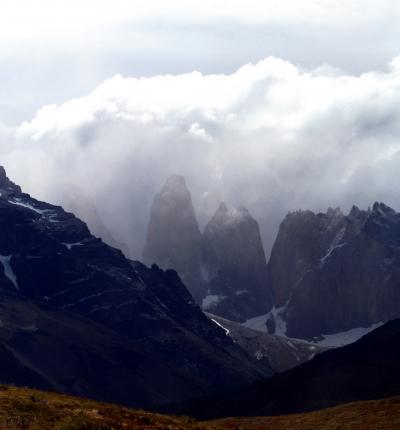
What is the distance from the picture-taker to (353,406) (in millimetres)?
100875

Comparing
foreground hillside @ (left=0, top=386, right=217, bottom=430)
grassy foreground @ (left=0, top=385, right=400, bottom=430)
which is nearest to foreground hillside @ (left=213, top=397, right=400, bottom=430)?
grassy foreground @ (left=0, top=385, right=400, bottom=430)

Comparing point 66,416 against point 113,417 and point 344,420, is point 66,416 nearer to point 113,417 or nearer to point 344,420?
point 113,417

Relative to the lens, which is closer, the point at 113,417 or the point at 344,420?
the point at 113,417

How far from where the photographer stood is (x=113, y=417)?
71062mm

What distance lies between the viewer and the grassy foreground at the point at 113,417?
64625 millimetres

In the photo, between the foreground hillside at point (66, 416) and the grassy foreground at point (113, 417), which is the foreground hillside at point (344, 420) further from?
the foreground hillside at point (66, 416)

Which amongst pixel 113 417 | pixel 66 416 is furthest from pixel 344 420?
pixel 66 416

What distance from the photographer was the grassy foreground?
212 ft

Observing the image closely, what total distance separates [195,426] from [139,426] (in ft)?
25.4

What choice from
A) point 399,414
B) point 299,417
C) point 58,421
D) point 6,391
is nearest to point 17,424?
point 58,421

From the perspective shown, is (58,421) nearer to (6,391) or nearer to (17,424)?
(17,424)

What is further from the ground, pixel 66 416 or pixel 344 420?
pixel 66 416

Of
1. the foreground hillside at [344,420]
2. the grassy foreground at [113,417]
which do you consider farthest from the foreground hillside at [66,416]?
the foreground hillside at [344,420]

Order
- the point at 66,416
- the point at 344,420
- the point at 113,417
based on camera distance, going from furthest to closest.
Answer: the point at 344,420 → the point at 113,417 → the point at 66,416
